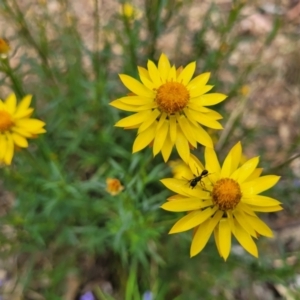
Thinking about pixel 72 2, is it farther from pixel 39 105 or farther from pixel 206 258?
pixel 206 258

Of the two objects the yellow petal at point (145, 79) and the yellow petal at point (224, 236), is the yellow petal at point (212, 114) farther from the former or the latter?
the yellow petal at point (224, 236)

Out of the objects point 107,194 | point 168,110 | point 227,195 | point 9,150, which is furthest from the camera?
point 107,194

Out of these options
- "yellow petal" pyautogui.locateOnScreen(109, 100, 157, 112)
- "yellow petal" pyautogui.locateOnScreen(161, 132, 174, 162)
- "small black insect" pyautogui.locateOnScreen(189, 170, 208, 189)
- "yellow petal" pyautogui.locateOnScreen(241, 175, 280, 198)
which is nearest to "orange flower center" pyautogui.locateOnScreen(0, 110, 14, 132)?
"yellow petal" pyautogui.locateOnScreen(109, 100, 157, 112)

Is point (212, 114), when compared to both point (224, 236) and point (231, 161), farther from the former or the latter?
point (224, 236)

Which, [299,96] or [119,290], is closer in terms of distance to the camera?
[119,290]

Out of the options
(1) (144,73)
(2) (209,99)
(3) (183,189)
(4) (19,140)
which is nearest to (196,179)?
(3) (183,189)

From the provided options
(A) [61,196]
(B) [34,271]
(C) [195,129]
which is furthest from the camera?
(B) [34,271]

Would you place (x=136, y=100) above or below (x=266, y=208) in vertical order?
above

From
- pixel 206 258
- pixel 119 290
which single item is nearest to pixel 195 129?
pixel 206 258
